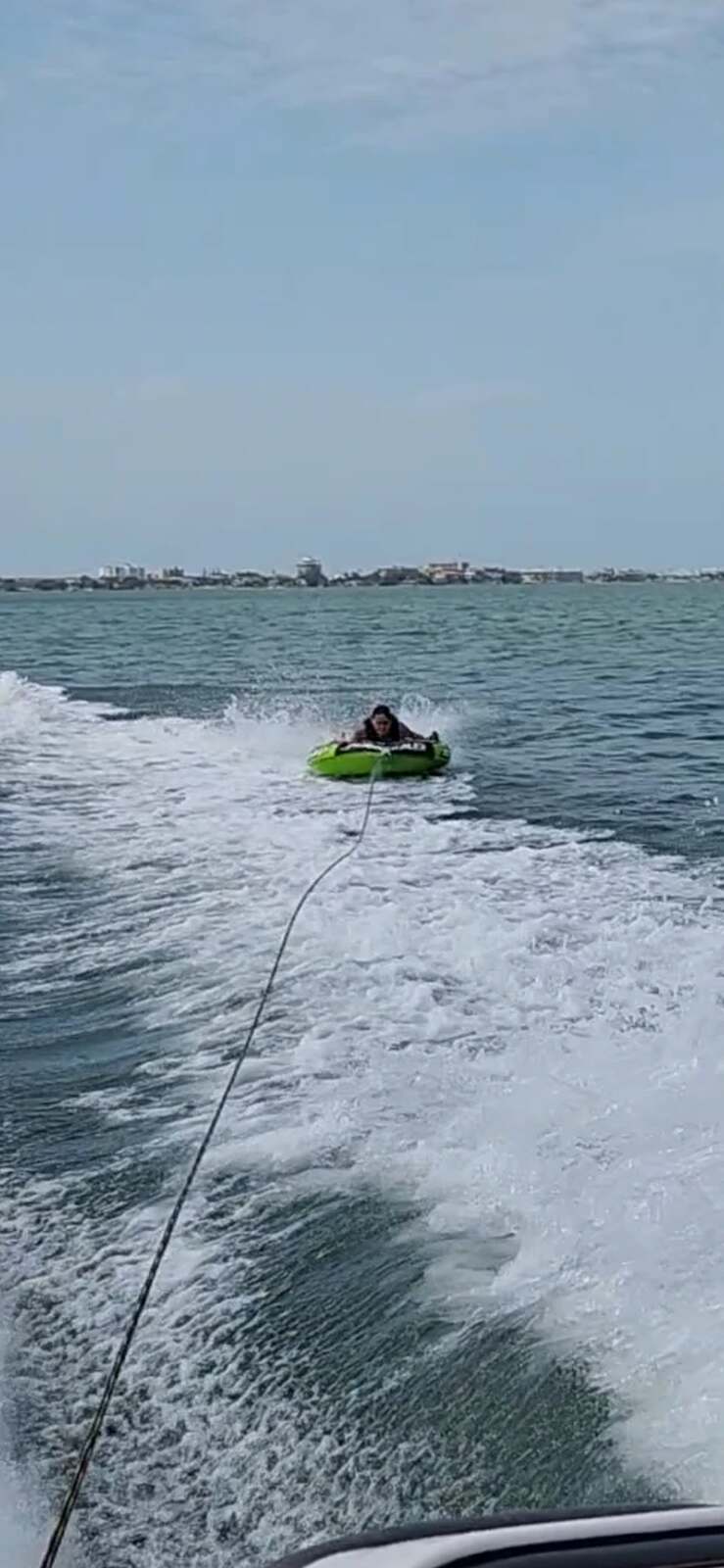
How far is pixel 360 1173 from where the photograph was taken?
251 inches

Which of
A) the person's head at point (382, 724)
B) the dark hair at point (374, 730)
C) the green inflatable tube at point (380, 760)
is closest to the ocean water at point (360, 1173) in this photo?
the green inflatable tube at point (380, 760)

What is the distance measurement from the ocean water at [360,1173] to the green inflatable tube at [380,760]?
8.32 ft

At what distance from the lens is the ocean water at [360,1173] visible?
4438 millimetres

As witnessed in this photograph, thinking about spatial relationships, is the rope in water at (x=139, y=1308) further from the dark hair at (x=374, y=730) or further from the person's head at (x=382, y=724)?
the person's head at (x=382, y=724)

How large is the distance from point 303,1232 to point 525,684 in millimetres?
27131

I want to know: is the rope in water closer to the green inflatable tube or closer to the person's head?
the green inflatable tube

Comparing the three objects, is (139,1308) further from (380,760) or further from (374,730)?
(374,730)

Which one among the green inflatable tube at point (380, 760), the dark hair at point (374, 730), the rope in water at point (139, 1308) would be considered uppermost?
the dark hair at point (374, 730)

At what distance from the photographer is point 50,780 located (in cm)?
1845

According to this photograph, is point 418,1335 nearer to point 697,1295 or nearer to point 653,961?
point 697,1295

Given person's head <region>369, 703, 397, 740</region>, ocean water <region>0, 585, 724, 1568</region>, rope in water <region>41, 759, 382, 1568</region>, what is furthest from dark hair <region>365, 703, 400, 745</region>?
rope in water <region>41, 759, 382, 1568</region>

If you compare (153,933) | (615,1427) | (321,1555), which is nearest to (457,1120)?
(615,1427)

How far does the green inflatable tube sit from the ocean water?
2536 mm

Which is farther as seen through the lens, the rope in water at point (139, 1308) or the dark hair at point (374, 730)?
the dark hair at point (374, 730)
